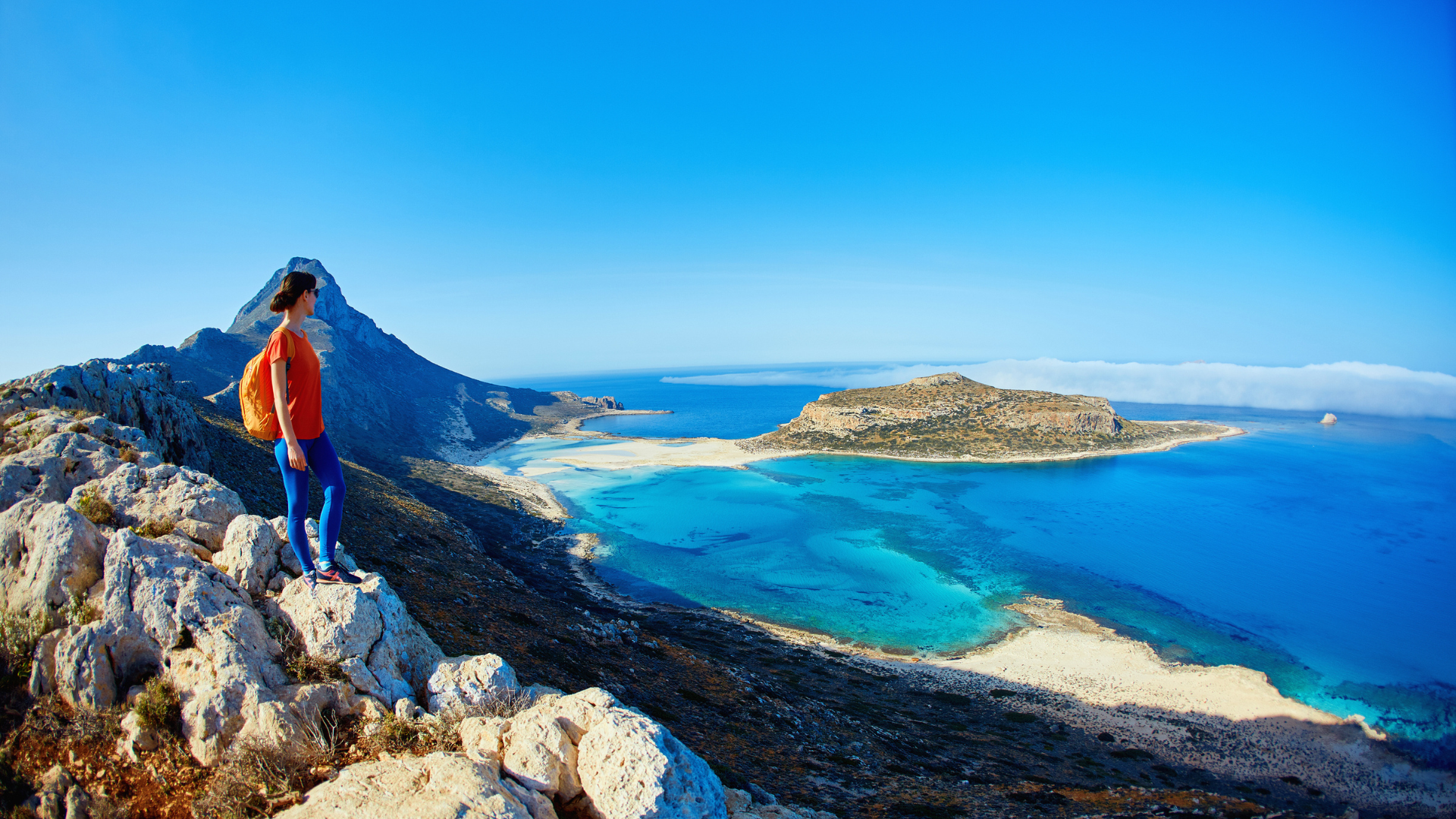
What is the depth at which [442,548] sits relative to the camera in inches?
1041

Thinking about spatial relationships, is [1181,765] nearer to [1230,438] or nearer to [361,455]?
[361,455]

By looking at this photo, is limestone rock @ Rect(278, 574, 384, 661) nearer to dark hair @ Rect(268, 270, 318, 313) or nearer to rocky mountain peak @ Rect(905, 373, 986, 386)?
dark hair @ Rect(268, 270, 318, 313)

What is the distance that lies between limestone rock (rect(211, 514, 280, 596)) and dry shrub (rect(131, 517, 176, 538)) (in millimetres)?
809

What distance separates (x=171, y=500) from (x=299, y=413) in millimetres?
4019

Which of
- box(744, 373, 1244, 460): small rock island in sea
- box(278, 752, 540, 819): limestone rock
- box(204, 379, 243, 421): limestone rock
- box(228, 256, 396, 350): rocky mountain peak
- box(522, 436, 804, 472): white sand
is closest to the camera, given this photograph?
box(278, 752, 540, 819): limestone rock

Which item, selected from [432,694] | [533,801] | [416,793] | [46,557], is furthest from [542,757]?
[46,557]

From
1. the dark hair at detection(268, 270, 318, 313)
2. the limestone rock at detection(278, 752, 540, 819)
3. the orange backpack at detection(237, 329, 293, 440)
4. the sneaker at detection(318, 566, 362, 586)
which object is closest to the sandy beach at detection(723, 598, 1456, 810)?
the limestone rock at detection(278, 752, 540, 819)

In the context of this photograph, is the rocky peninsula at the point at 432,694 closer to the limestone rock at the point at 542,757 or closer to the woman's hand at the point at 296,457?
the limestone rock at the point at 542,757

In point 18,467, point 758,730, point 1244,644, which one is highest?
point 18,467

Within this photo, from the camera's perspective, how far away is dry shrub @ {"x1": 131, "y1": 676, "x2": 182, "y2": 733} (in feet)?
15.8

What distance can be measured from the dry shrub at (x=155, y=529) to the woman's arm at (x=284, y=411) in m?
3.36

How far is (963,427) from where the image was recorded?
90.9m

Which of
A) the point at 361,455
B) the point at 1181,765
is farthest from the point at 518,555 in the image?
the point at 1181,765

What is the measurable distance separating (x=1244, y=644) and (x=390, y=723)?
1788 inches
